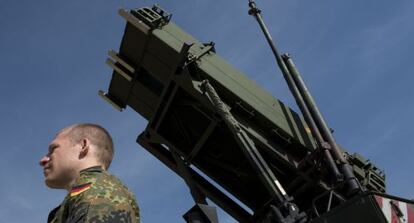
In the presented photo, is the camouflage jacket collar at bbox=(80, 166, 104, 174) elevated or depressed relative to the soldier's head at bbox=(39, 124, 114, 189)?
depressed

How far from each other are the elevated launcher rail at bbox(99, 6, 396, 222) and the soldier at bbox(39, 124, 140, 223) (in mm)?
4390

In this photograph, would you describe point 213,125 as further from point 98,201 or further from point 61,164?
point 98,201

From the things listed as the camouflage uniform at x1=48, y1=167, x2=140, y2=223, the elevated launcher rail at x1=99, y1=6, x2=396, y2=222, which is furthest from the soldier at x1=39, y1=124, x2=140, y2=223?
the elevated launcher rail at x1=99, y1=6, x2=396, y2=222

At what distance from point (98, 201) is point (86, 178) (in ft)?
0.54

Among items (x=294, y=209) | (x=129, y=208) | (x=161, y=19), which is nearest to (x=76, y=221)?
(x=129, y=208)

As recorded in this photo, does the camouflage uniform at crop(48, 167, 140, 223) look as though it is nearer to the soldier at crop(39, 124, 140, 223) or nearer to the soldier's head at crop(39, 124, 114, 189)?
the soldier at crop(39, 124, 140, 223)

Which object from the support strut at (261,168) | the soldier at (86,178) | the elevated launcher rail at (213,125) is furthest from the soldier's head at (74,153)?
the elevated launcher rail at (213,125)

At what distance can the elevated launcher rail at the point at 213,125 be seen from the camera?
673cm

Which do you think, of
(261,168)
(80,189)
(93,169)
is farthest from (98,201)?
(261,168)

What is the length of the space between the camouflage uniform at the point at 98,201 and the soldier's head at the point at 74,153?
108 mm

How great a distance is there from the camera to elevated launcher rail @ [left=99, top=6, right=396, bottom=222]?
265 inches

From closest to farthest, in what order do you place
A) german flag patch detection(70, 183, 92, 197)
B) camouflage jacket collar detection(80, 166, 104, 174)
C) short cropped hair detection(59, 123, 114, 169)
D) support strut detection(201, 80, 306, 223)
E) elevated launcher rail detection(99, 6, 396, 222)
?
german flag patch detection(70, 183, 92, 197), camouflage jacket collar detection(80, 166, 104, 174), short cropped hair detection(59, 123, 114, 169), support strut detection(201, 80, 306, 223), elevated launcher rail detection(99, 6, 396, 222)

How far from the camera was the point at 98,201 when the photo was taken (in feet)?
4.76

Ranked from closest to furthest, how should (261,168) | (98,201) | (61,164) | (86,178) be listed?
(98,201) < (86,178) < (61,164) < (261,168)
